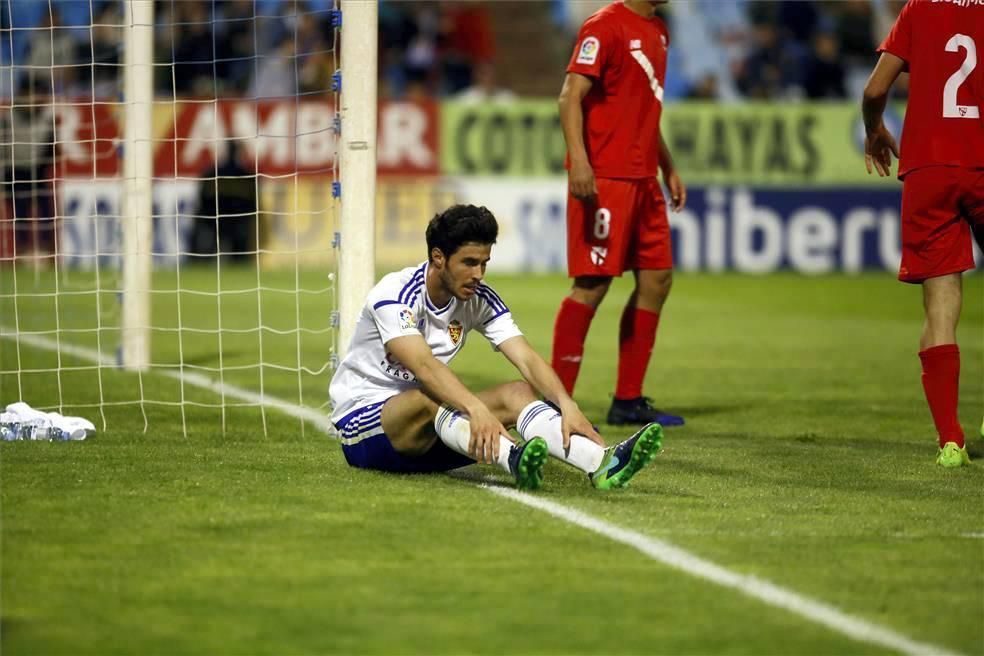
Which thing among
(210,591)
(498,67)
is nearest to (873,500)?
(210,591)

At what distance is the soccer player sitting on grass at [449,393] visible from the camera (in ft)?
17.6

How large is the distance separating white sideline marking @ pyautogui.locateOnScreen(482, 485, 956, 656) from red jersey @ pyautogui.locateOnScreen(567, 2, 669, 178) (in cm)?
282

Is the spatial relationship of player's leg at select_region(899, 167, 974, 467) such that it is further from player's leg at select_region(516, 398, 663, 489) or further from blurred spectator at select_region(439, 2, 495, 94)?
blurred spectator at select_region(439, 2, 495, 94)

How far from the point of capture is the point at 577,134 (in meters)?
7.49

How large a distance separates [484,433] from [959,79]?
2.70 meters

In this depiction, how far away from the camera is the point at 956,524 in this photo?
→ 498 cm

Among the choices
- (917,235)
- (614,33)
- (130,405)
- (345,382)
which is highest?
(614,33)

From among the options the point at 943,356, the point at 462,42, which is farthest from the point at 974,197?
the point at 462,42

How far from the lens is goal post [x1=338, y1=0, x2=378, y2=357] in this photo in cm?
699

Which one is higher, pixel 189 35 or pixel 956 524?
pixel 189 35

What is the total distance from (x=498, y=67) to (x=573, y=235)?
675 inches

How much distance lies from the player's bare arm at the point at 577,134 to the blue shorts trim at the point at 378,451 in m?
1.95

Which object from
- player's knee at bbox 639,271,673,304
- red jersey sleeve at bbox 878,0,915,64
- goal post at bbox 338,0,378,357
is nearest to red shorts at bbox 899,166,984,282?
red jersey sleeve at bbox 878,0,915,64

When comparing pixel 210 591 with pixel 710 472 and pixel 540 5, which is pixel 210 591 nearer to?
pixel 710 472
